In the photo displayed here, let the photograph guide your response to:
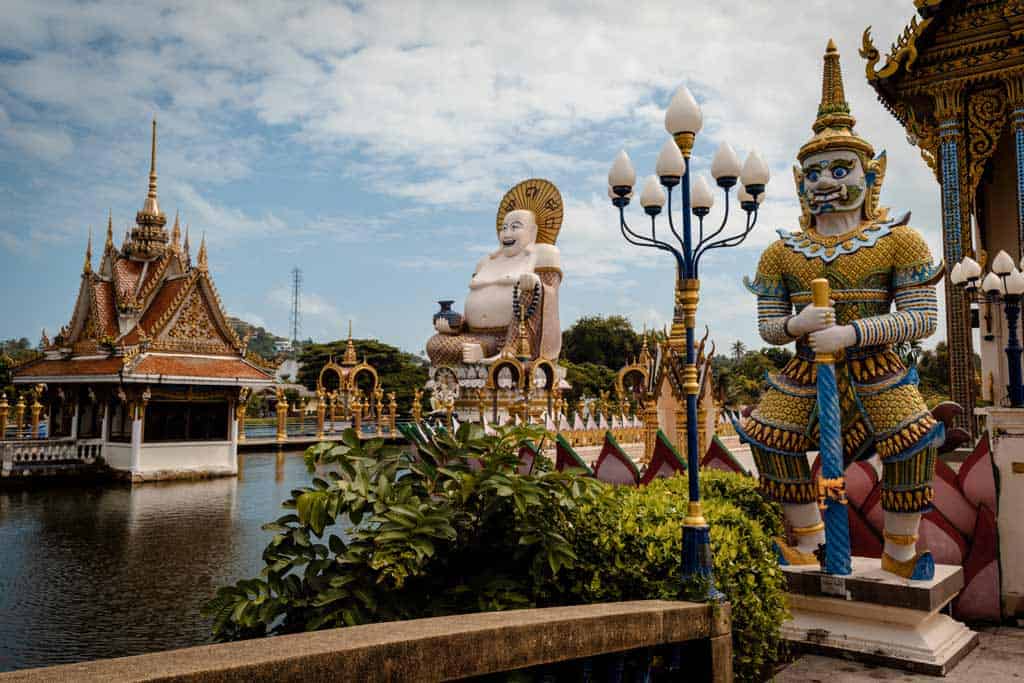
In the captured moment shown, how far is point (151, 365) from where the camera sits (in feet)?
48.6

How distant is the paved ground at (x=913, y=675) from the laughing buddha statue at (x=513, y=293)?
69.5 ft

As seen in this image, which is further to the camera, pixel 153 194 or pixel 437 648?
pixel 153 194

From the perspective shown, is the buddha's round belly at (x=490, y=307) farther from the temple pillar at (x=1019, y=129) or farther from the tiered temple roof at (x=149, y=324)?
the temple pillar at (x=1019, y=129)

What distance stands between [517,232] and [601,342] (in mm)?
26022

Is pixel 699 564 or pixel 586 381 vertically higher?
pixel 586 381

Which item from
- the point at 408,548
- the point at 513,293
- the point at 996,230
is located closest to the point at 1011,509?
the point at 408,548

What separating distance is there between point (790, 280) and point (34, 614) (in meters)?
6.30

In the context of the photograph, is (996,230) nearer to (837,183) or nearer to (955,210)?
(955,210)

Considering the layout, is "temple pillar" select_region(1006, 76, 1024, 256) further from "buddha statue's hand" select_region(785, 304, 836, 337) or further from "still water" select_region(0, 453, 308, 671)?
"still water" select_region(0, 453, 308, 671)

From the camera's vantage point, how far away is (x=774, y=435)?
4.96 meters

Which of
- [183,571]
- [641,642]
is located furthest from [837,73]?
[183,571]

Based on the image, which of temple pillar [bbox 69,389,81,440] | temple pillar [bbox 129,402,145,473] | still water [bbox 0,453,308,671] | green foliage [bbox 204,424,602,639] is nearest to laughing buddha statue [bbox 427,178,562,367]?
temple pillar [bbox 69,389,81,440]

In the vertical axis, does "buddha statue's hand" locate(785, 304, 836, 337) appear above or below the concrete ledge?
above

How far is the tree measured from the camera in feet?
171
